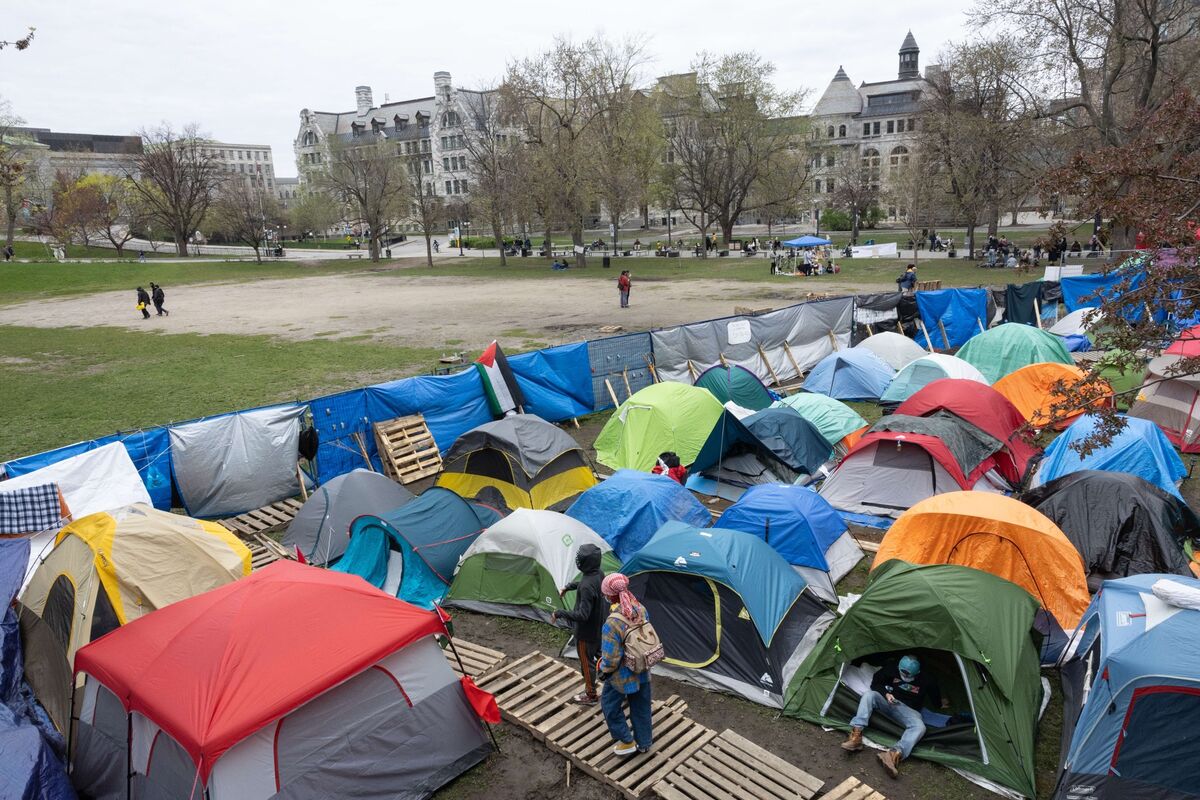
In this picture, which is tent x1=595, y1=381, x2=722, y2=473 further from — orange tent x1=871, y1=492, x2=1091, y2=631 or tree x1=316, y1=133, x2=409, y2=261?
tree x1=316, y1=133, x2=409, y2=261

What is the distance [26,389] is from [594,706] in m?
20.4

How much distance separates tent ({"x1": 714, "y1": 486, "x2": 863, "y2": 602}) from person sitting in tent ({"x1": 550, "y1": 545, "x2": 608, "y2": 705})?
8.70ft

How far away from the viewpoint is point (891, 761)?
612cm

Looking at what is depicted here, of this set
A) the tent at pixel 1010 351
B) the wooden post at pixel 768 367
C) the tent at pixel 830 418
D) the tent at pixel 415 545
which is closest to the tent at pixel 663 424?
the tent at pixel 830 418

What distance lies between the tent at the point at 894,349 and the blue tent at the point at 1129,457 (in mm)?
7786

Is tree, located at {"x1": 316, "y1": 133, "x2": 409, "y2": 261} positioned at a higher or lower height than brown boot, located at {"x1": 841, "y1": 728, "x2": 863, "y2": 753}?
higher

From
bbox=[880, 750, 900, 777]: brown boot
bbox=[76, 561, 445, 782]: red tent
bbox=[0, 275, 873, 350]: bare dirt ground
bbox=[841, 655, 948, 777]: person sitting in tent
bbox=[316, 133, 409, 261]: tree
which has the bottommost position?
bbox=[880, 750, 900, 777]: brown boot

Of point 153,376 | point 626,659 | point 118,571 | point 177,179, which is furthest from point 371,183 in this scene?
point 626,659

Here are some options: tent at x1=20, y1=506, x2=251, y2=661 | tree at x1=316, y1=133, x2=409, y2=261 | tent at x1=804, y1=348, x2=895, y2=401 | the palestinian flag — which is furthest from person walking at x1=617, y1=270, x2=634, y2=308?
tree at x1=316, y1=133, x2=409, y2=261

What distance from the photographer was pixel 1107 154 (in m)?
8.17

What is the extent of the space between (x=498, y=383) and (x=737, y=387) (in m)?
5.17

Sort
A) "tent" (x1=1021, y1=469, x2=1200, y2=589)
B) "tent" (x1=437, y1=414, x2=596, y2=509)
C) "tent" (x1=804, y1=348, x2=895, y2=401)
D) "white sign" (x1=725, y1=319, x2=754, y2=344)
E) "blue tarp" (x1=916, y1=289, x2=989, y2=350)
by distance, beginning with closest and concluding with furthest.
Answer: "tent" (x1=1021, y1=469, x2=1200, y2=589) → "tent" (x1=437, y1=414, x2=596, y2=509) → "tent" (x1=804, y1=348, x2=895, y2=401) → "white sign" (x1=725, y1=319, x2=754, y2=344) → "blue tarp" (x1=916, y1=289, x2=989, y2=350)

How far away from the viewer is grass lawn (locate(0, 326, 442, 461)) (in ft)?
54.6

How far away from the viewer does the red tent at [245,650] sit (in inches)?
206
